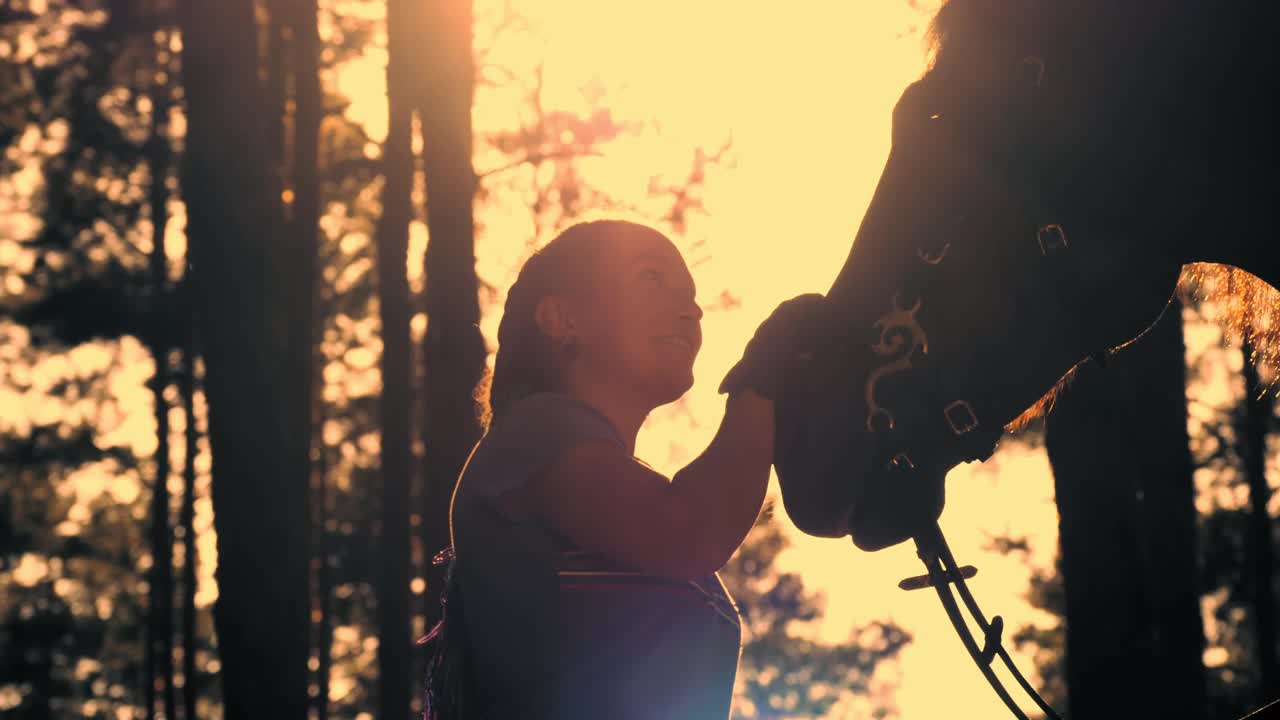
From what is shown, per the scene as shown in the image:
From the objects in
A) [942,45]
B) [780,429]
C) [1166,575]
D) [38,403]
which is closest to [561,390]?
[780,429]

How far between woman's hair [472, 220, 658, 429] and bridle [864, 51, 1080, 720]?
1.89 ft

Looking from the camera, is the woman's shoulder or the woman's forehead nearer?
the woman's shoulder

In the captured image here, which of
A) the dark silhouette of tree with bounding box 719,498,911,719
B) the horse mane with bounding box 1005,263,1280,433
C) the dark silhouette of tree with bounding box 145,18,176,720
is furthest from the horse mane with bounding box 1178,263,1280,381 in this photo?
the dark silhouette of tree with bounding box 719,498,911,719

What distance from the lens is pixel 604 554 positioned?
2.41m

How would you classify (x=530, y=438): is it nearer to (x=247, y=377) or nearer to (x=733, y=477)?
(x=733, y=477)

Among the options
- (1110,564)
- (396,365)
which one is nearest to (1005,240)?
(1110,564)

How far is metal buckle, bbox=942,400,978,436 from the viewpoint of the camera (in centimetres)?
260

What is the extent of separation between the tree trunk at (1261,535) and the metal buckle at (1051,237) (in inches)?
496

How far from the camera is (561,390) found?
2777 mm

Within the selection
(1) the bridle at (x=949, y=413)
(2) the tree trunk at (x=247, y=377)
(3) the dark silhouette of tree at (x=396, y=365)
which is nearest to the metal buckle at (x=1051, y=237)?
(1) the bridle at (x=949, y=413)

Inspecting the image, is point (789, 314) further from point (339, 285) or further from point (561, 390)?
point (339, 285)

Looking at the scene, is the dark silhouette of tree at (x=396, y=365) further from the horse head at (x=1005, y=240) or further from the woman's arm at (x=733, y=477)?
the woman's arm at (x=733, y=477)

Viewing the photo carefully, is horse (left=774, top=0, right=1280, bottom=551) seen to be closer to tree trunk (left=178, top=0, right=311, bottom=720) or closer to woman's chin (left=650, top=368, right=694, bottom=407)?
woman's chin (left=650, top=368, right=694, bottom=407)

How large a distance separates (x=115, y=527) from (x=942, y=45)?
75.1ft
